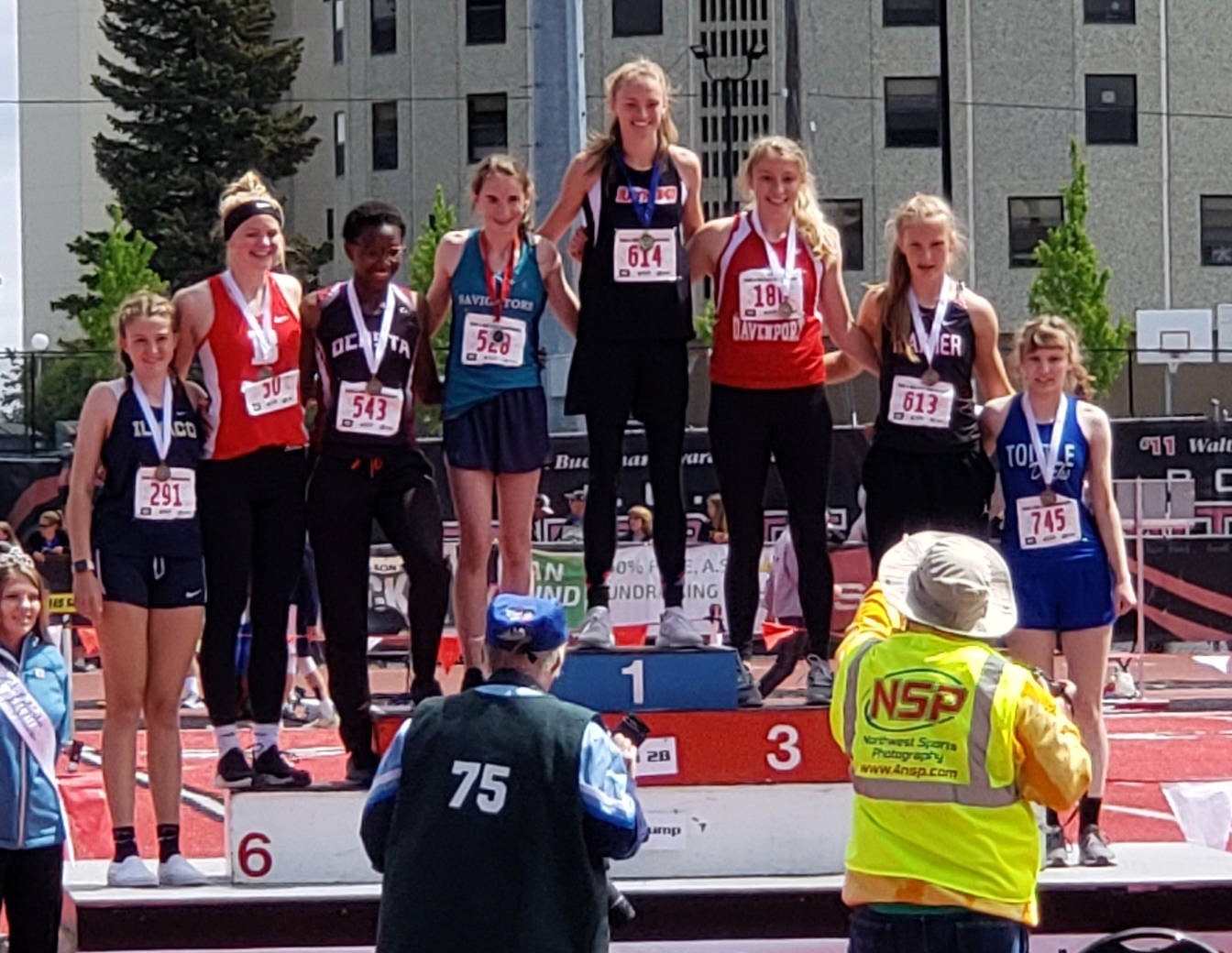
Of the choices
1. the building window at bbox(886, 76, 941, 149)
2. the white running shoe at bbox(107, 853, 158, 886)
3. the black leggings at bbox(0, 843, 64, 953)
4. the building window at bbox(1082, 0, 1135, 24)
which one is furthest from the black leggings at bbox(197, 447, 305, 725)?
→ the building window at bbox(1082, 0, 1135, 24)

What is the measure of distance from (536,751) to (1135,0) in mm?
38861

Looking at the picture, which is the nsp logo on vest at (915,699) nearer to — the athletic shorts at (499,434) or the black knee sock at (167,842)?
the athletic shorts at (499,434)

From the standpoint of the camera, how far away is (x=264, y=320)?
22.3 feet

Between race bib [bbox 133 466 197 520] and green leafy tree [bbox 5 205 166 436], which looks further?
green leafy tree [bbox 5 205 166 436]

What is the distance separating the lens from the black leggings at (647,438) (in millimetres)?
7168

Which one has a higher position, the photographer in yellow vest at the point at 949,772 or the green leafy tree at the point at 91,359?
the green leafy tree at the point at 91,359

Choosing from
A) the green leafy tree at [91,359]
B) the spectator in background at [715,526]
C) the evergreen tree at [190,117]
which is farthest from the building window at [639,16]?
the spectator in background at [715,526]

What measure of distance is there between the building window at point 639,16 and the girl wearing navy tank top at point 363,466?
116 ft

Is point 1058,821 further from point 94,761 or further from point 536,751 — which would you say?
point 94,761

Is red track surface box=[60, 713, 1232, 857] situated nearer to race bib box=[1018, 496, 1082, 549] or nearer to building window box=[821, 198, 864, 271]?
race bib box=[1018, 496, 1082, 549]

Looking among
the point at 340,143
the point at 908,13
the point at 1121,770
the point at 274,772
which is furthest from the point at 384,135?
the point at 274,772

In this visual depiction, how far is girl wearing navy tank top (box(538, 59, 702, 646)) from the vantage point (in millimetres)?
7117

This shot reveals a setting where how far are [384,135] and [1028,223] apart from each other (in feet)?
44.3

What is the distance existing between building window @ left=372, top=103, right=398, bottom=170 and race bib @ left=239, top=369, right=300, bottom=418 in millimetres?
37690
